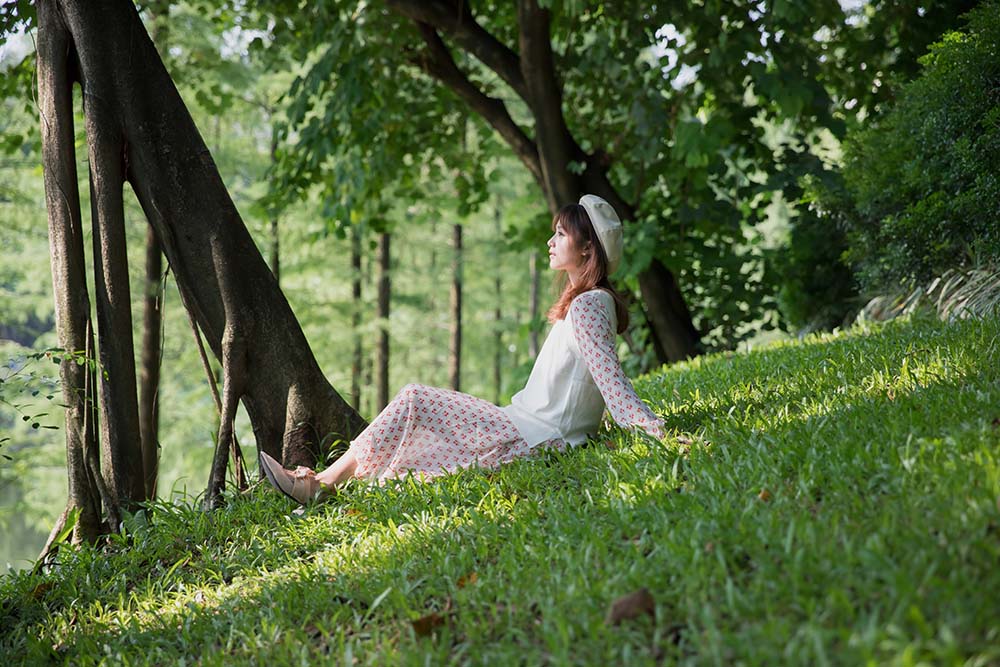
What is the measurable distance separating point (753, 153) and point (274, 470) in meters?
6.42

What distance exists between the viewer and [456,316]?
61.1 feet

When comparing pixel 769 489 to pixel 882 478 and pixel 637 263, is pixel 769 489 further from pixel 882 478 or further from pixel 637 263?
pixel 637 263

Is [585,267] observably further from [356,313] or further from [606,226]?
[356,313]

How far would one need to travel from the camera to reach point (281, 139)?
853cm

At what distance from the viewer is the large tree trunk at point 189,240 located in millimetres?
4582

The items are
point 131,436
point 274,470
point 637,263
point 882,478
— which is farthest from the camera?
point 637,263

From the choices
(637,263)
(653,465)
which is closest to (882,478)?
(653,465)

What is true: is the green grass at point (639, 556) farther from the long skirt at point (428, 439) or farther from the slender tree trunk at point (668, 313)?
the slender tree trunk at point (668, 313)

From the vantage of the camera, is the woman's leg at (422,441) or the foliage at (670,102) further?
the foliage at (670,102)

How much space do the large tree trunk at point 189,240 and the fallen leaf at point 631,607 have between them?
267 centimetres

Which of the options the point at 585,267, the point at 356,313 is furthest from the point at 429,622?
the point at 356,313

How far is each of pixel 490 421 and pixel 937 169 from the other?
3.95 m

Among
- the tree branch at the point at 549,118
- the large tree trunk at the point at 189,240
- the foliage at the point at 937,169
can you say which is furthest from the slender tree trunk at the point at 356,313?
the large tree trunk at the point at 189,240

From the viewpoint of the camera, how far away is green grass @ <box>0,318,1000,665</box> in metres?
2.04
